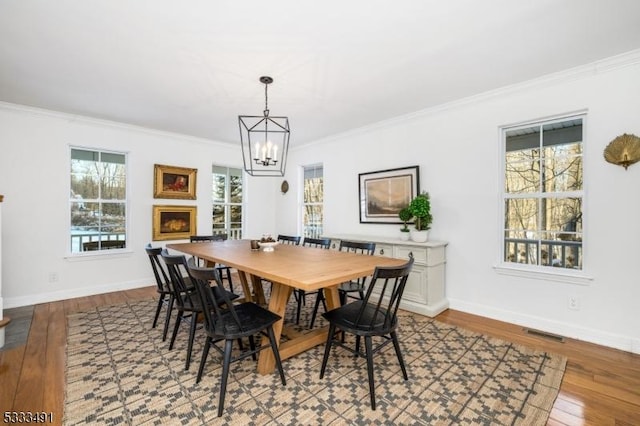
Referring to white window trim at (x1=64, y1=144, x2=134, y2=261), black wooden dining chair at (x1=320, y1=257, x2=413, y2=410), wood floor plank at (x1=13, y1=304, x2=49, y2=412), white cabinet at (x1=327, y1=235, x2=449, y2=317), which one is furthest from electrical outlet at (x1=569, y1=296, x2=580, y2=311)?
white window trim at (x1=64, y1=144, x2=134, y2=261)

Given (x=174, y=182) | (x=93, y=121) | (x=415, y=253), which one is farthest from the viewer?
(x=174, y=182)

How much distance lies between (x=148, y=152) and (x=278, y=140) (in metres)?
2.19

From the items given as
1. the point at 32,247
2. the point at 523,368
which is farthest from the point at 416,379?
the point at 32,247

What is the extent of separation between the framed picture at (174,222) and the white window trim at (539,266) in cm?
480

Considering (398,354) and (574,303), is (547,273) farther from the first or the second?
(398,354)

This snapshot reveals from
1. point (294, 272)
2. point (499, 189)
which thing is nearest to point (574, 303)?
point (499, 189)

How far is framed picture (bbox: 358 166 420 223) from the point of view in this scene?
418cm

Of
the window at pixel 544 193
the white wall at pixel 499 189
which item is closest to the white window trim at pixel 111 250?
the white wall at pixel 499 189

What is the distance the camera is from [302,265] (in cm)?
231

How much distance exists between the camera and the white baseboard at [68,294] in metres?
3.81

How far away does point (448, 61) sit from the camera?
2713 millimetres

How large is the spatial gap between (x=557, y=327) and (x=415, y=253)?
1542 mm

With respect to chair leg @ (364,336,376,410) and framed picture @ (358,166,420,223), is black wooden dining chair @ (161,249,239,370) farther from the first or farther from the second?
framed picture @ (358,166,420,223)

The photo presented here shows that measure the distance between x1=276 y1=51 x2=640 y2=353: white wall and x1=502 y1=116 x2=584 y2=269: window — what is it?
0.14 meters
